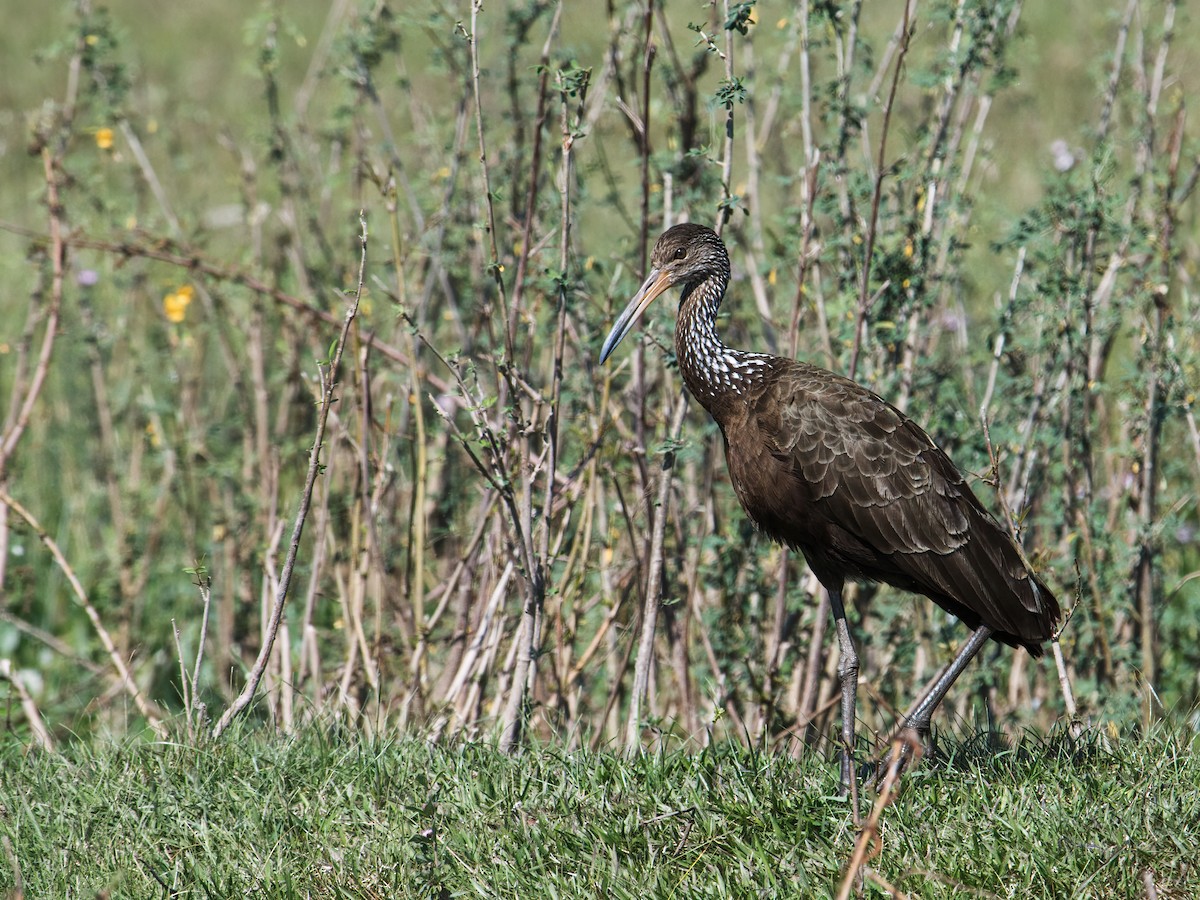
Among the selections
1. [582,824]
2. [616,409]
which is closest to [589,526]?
[616,409]

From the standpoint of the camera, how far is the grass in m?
2.89

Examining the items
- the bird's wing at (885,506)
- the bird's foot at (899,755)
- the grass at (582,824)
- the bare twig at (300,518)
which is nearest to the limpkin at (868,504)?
the bird's wing at (885,506)

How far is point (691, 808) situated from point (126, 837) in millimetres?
1373

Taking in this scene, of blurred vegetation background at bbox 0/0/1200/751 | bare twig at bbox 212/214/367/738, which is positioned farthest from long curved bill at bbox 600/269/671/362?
bare twig at bbox 212/214/367/738

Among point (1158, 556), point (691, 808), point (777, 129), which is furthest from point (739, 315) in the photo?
point (691, 808)

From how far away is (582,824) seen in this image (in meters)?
3.11

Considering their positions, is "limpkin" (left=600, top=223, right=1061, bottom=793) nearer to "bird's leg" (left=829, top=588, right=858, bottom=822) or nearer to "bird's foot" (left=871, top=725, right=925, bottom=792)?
"bird's leg" (left=829, top=588, right=858, bottom=822)

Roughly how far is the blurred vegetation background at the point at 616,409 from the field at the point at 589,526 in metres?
0.03

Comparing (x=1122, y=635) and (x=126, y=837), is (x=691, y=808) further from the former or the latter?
(x=1122, y=635)

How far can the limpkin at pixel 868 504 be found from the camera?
3686 mm

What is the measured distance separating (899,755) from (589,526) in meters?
1.87

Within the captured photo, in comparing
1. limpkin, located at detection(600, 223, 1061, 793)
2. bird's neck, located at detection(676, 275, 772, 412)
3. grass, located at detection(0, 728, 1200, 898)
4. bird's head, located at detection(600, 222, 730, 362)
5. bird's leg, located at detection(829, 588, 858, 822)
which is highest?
bird's head, located at detection(600, 222, 730, 362)

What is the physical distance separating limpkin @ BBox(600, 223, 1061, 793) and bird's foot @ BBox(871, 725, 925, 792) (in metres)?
0.14

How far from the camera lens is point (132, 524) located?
18.8ft
